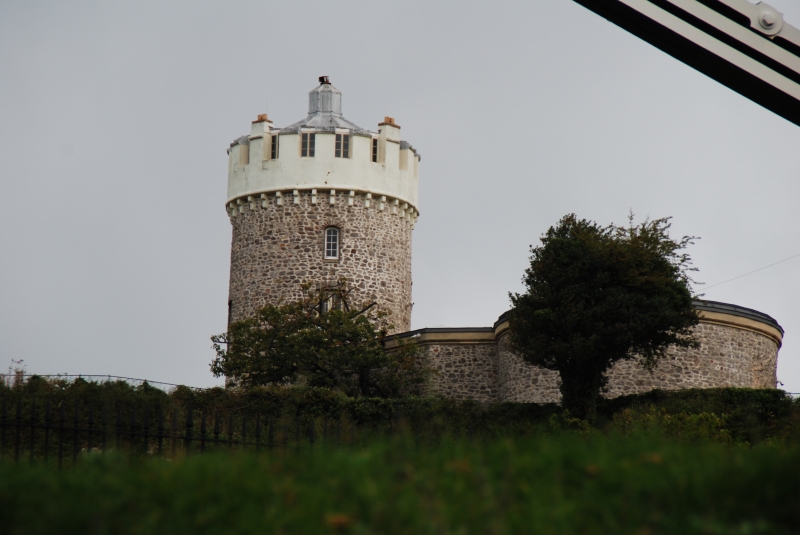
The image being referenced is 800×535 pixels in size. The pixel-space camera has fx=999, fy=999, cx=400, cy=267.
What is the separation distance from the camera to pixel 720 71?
24.6ft

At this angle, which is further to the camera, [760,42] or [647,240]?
[647,240]

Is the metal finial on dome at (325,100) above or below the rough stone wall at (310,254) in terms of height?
above

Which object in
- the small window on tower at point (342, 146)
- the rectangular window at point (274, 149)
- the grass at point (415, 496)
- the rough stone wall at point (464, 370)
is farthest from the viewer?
the rectangular window at point (274, 149)

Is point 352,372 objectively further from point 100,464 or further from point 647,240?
point 100,464

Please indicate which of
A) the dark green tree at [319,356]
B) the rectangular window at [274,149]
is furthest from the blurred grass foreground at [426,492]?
the rectangular window at [274,149]

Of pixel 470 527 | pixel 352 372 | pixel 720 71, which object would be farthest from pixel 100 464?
pixel 352 372

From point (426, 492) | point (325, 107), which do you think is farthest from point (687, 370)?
point (426, 492)

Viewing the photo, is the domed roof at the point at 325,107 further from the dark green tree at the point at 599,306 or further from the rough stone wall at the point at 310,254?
the dark green tree at the point at 599,306

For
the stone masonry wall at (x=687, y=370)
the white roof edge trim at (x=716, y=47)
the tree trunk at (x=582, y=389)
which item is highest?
the white roof edge trim at (x=716, y=47)

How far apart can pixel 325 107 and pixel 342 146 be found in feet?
10.4

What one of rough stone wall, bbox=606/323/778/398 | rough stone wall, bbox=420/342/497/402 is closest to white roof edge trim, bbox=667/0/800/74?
rough stone wall, bbox=606/323/778/398

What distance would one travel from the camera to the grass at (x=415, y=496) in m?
4.46

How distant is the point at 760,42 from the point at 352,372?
80.6ft

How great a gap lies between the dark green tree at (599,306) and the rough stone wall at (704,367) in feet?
6.93
